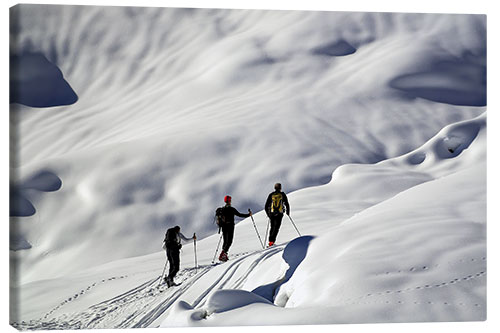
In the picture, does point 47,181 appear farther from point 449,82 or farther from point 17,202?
point 449,82

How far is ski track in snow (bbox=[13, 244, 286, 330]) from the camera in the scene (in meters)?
8.60

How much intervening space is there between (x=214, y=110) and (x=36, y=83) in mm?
6326

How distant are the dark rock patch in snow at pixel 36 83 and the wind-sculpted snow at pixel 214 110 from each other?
260mm

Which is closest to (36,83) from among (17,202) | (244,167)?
(17,202)

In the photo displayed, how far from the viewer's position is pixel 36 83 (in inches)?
423

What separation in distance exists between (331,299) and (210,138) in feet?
31.6

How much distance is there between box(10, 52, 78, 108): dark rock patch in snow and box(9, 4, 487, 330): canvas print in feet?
0.16

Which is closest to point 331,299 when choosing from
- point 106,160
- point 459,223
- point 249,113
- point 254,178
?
point 459,223

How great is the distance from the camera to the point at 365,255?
769 centimetres

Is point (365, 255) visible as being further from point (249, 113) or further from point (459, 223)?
point (249, 113)

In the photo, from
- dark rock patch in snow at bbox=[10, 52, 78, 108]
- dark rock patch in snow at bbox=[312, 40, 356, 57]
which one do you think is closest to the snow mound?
dark rock patch in snow at bbox=[10, 52, 78, 108]

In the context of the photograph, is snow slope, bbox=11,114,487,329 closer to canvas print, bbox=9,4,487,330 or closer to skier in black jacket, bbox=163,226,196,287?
canvas print, bbox=9,4,487,330

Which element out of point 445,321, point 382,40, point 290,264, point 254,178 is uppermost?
point 382,40

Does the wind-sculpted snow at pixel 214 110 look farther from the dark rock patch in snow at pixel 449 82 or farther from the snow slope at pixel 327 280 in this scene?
the snow slope at pixel 327 280
